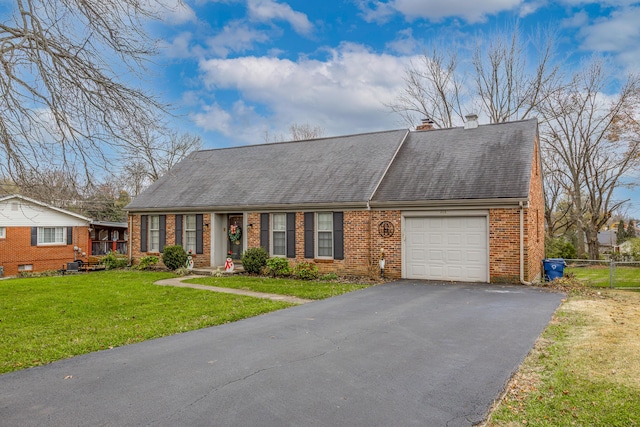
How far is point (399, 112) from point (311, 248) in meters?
19.0

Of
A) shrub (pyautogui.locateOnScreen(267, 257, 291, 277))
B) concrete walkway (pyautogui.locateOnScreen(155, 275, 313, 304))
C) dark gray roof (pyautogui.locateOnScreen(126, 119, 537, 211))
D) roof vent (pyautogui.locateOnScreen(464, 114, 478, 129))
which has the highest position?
roof vent (pyautogui.locateOnScreen(464, 114, 478, 129))

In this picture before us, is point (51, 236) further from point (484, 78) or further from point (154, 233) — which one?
point (484, 78)

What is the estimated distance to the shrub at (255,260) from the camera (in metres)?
14.6

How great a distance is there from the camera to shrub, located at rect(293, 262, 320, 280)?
1359cm

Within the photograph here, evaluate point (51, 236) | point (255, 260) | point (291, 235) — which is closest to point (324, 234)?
point (291, 235)

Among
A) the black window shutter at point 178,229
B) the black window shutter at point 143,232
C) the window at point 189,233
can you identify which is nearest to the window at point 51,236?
the black window shutter at point 143,232

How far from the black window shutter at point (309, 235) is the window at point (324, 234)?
179mm

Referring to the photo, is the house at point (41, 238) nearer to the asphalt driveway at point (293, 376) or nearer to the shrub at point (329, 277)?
the shrub at point (329, 277)

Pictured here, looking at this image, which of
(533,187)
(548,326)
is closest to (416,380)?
(548,326)

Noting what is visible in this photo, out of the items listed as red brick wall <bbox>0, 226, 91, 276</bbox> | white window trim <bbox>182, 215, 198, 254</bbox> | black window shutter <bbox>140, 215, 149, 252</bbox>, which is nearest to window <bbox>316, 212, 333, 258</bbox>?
white window trim <bbox>182, 215, 198, 254</bbox>

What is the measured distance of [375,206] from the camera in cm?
1347

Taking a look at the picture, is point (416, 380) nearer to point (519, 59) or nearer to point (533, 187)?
point (533, 187)

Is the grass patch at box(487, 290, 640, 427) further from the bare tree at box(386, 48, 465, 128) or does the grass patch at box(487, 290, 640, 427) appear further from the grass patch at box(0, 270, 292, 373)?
the bare tree at box(386, 48, 465, 128)

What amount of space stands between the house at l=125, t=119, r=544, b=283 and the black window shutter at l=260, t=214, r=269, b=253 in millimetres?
39
